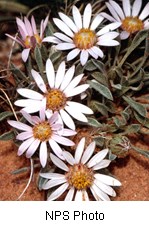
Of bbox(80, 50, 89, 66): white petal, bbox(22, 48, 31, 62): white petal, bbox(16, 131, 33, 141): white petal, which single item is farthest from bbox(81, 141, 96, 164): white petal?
bbox(22, 48, 31, 62): white petal

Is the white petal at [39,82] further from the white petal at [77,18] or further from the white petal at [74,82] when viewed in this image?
the white petal at [77,18]

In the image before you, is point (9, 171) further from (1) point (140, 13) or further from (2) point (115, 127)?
(1) point (140, 13)

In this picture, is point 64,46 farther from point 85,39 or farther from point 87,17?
point 87,17

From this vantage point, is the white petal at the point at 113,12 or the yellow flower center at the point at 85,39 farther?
the white petal at the point at 113,12

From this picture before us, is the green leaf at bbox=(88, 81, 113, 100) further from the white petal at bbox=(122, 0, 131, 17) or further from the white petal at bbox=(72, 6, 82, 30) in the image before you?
the white petal at bbox=(122, 0, 131, 17)

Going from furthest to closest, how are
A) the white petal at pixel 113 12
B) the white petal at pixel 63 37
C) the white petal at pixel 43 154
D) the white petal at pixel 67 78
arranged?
the white petal at pixel 113 12 → the white petal at pixel 63 37 → the white petal at pixel 67 78 → the white petal at pixel 43 154

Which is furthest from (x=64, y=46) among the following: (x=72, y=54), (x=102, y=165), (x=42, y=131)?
(x=102, y=165)

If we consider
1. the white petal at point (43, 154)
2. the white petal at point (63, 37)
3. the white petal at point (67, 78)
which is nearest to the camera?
the white petal at point (43, 154)

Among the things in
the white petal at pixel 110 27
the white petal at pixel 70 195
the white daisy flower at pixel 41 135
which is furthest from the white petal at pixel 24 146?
the white petal at pixel 110 27
